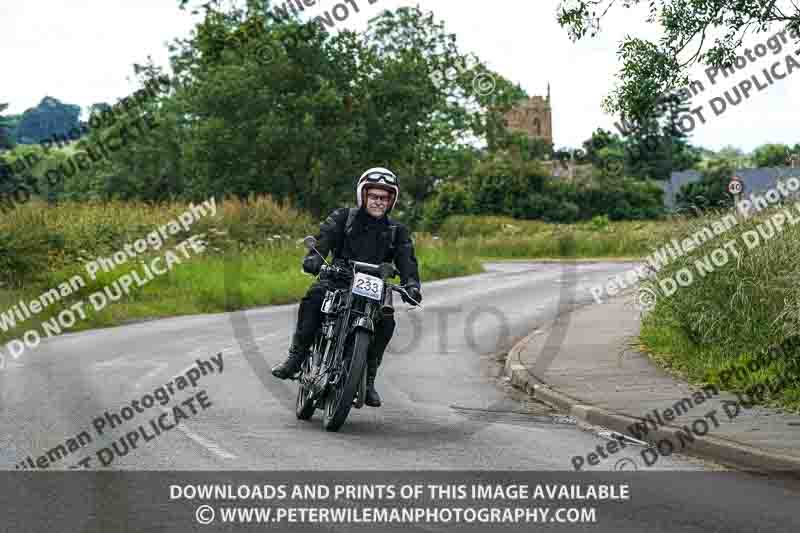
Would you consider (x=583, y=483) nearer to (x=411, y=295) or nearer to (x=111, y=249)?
(x=411, y=295)

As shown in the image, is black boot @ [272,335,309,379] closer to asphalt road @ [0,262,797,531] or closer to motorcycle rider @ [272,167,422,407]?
motorcycle rider @ [272,167,422,407]

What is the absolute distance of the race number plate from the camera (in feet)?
33.9

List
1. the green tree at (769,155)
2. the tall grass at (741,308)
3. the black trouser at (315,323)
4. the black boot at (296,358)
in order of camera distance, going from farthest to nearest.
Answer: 1. the green tree at (769,155)
2. the tall grass at (741,308)
3. the black boot at (296,358)
4. the black trouser at (315,323)

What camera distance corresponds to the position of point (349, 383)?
400 inches

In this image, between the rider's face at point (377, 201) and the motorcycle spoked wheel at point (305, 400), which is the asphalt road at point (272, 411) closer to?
the motorcycle spoked wheel at point (305, 400)

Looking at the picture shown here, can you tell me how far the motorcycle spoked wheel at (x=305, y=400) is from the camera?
1105 cm

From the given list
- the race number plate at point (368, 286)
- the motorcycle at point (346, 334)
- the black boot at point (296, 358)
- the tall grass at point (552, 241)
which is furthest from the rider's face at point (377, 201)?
the tall grass at point (552, 241)

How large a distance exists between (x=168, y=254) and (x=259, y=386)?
1745 cm

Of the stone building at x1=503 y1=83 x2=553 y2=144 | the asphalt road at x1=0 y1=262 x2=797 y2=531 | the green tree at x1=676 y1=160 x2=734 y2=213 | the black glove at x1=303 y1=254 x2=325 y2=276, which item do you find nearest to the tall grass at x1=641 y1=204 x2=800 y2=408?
the green tree at x1=676 y1=160 x2=734 y2=213

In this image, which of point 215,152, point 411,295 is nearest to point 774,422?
point 411,295

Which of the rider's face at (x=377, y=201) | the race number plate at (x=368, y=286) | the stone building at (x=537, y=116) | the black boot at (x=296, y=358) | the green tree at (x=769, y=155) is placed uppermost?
the stone building at (x=537, y=116)

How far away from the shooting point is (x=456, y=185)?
77.9 m

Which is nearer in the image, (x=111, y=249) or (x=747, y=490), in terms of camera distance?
(x=747, y=490)

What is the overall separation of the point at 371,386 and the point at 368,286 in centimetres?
98
